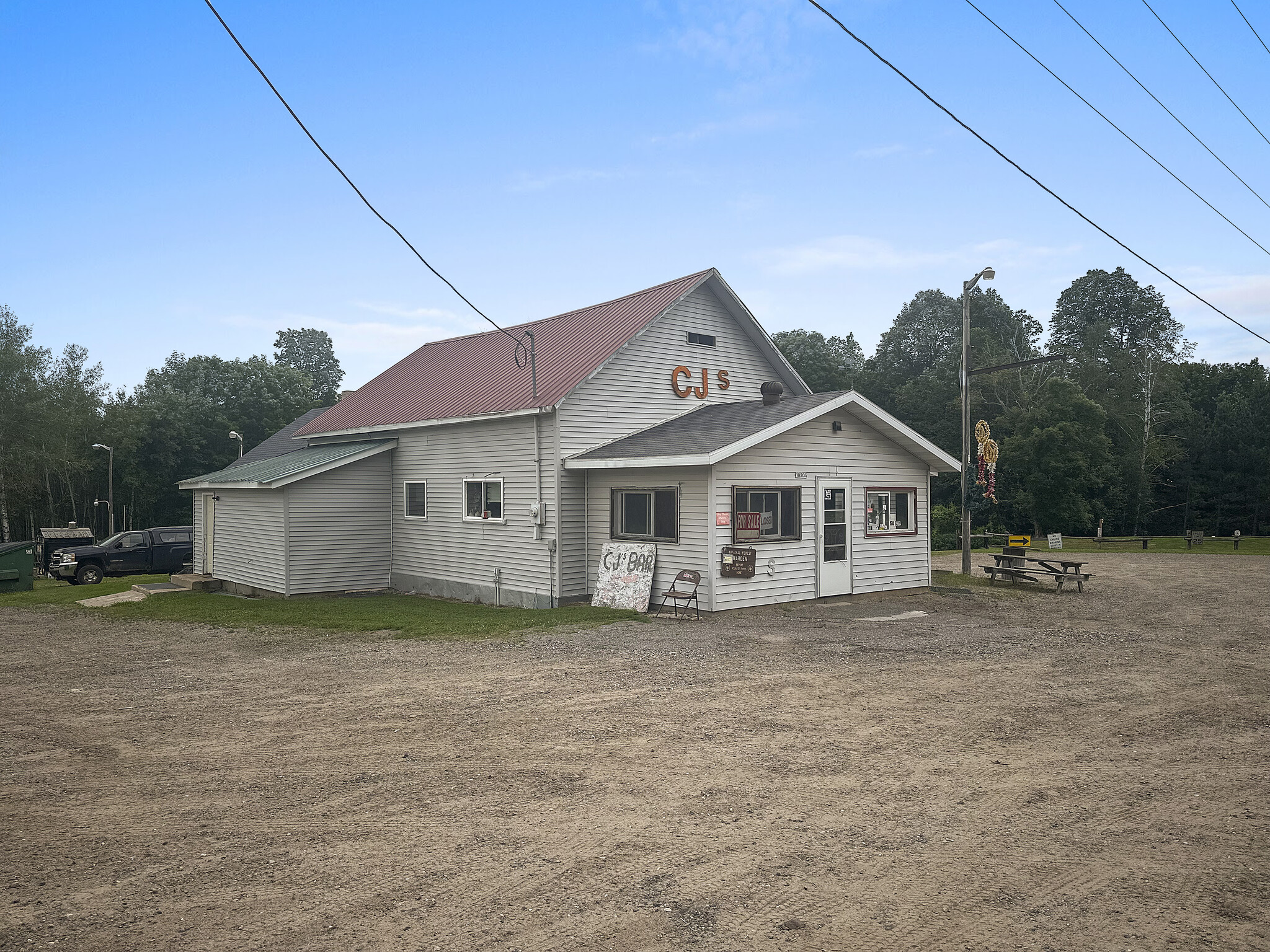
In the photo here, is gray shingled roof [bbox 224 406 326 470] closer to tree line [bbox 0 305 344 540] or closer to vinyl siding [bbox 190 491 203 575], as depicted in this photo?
vinyl siding [bbox 190 491 203 575]

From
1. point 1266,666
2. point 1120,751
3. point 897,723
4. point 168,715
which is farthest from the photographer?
point 1266,666

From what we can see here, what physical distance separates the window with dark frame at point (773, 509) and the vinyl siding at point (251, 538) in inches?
415

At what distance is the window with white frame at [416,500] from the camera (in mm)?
20281

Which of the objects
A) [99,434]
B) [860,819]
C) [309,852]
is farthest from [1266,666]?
[99,434]

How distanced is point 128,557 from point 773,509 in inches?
828

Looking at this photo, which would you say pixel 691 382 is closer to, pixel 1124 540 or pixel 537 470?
pixel 537 470

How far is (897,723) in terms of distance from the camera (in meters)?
8.34

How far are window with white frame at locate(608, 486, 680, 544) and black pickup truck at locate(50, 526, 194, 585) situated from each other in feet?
53.1

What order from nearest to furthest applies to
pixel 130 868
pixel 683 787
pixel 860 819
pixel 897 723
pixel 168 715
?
pixel 130 868
pixel 860 819
pixel 683 787
pixel 897 723
pixel 168 715

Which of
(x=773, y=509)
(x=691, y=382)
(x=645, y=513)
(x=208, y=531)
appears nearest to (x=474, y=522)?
(x=645, y=513)

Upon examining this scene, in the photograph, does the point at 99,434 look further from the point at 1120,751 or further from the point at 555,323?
the point at 1120,751

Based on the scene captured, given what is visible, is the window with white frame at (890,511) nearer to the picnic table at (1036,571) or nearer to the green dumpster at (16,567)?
the picnic table at (1036,571)

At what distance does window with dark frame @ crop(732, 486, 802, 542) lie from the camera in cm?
1555

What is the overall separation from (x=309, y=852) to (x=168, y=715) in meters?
4.67
